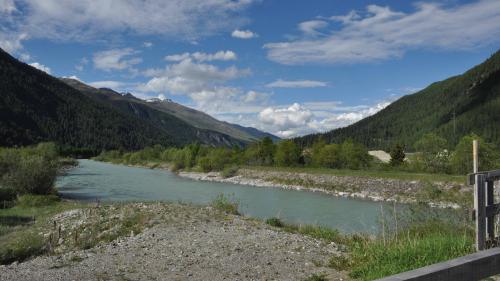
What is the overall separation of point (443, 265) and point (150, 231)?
1423 cm

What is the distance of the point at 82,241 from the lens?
18406 mm

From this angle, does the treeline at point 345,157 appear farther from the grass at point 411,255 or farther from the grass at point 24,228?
the grass at point 411,255

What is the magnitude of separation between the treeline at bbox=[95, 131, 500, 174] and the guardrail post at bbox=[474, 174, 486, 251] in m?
62.5

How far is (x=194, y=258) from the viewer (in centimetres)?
1255

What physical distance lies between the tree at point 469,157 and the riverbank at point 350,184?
45.5 ft

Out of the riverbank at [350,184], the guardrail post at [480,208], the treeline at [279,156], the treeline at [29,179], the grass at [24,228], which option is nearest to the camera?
the guardrail post at [480,208]

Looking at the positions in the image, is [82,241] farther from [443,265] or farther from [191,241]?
[443,265]

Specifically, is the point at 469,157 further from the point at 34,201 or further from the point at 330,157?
the point at 34,201

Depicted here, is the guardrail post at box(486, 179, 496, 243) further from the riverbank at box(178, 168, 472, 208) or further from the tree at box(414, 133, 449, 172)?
the tree at box(414, 133, 449, 172)

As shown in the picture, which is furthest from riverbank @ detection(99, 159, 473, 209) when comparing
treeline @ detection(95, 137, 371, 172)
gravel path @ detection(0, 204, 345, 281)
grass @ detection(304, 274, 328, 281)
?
grass @ detection(304, 274, 328, 281)

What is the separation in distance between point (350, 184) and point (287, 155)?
3564cm

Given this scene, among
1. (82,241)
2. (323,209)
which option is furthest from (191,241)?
(323,209)

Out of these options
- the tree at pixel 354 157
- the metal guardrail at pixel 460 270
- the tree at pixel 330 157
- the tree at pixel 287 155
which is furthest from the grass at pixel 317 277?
the tree at pixel 287 155

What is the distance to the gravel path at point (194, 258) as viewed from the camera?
10906mm
